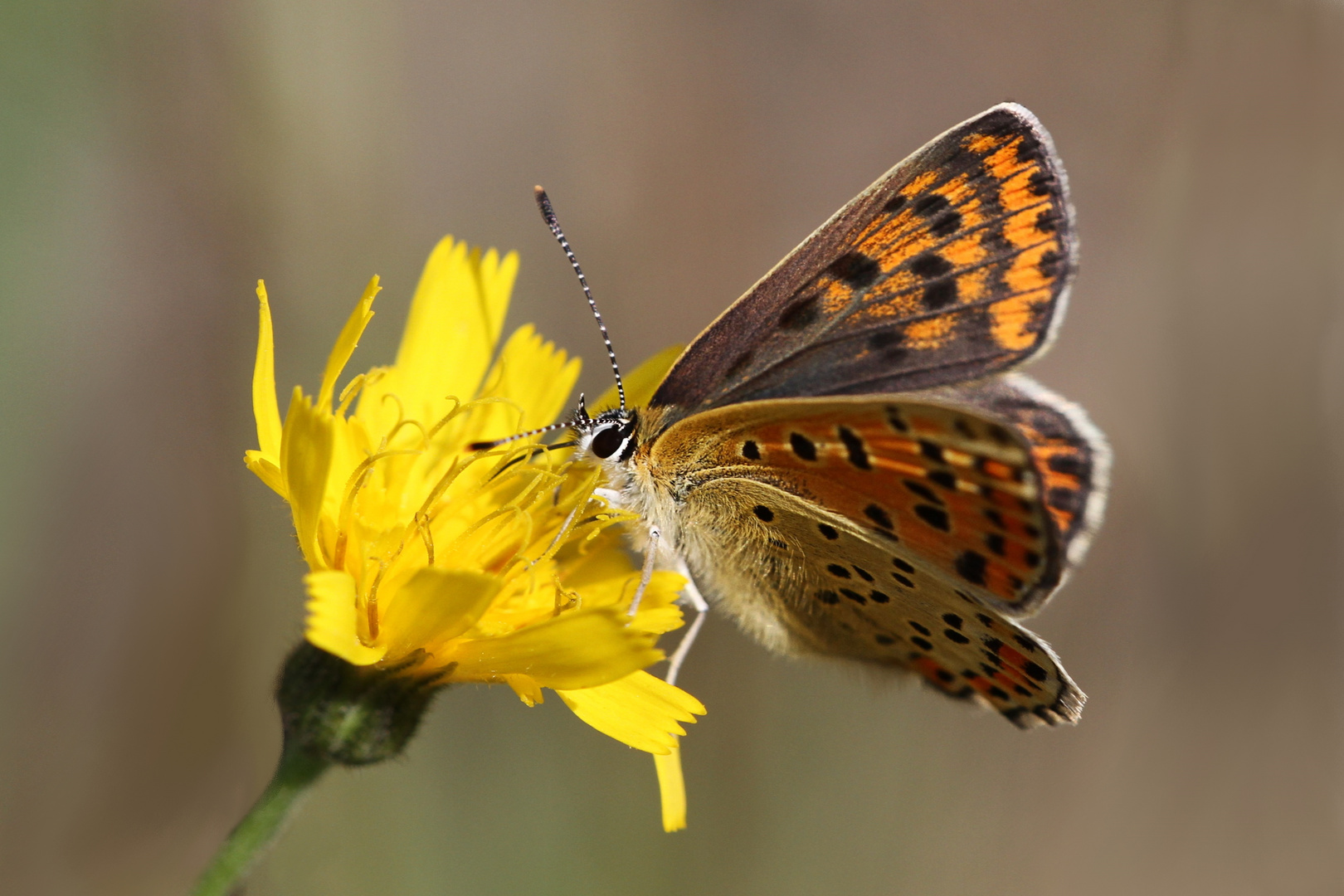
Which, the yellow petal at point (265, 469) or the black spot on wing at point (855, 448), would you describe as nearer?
the yellow petal at point (265, 469)

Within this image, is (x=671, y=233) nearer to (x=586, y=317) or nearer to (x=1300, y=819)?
(x=586, y=317)

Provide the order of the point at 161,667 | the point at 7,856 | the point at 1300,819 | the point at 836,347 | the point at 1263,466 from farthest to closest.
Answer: the point at 1263,466 < the point at 1300,819 < the point at 161,667 < the point at 7,856 < the point at 836,347

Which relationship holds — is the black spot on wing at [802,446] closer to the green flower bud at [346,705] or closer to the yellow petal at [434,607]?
the yellow petal at [434,607]

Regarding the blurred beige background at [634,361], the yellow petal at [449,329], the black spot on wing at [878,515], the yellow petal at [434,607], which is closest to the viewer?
the yellow petal at [434,607]

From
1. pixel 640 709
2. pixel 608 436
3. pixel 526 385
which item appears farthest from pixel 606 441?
pixel 640 709

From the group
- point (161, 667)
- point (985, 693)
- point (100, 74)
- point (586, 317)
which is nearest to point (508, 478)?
point (985, 693)

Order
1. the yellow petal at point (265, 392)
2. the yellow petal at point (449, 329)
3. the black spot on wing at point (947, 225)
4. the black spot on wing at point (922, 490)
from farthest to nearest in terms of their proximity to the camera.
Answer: the yellow petal at point (449, 329), the black spot on wing at point (947, 225), the black spot on wing at point (922, 490), the yellow petal at point (265, 392)

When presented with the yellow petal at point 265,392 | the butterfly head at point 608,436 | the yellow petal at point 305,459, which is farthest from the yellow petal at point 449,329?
the yellow petal at point 305,459
